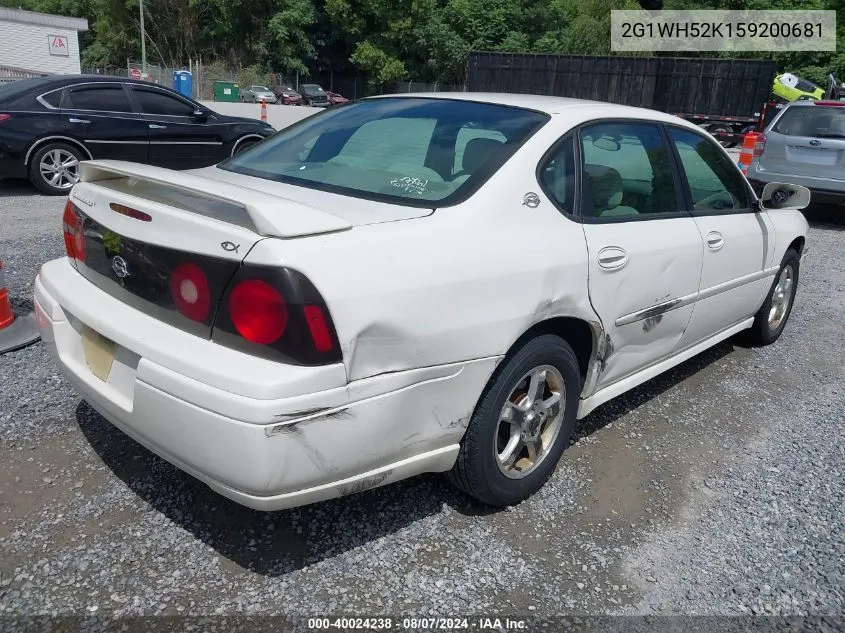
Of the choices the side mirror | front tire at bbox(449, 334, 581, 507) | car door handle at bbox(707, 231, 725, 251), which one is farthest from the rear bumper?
the side mirror

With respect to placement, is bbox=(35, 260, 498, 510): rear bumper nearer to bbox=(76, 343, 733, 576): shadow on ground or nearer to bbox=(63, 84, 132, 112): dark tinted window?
bbox=(76, 343, 733, 576): shadow on ground

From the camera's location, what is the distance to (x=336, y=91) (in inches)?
2128

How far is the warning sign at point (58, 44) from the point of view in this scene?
34.5 m

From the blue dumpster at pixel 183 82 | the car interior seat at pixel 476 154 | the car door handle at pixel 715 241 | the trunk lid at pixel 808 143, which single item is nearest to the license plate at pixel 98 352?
the car interior seat at pixel 476 154

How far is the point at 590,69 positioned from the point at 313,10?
1422 inches

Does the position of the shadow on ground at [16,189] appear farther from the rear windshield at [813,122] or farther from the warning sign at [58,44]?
the warning sign at [58,44]

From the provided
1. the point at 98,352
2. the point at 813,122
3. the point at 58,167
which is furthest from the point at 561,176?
the point at 813,122

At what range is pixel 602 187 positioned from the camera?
301 centimetres

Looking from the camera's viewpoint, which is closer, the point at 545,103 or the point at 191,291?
the point at 191,291

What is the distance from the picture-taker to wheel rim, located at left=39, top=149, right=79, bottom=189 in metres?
8.36

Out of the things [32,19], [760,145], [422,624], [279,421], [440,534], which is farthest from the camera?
[32,19]

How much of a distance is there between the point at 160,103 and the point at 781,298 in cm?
762

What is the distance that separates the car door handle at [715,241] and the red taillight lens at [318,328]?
2.29m

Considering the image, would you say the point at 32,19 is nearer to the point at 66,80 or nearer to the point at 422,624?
the point at 66,80
